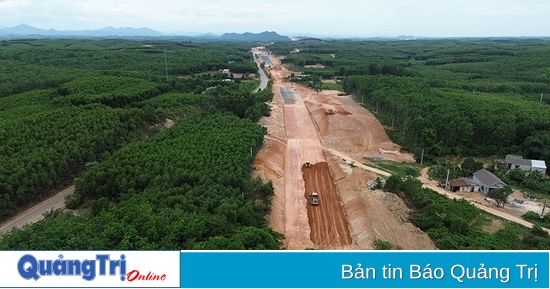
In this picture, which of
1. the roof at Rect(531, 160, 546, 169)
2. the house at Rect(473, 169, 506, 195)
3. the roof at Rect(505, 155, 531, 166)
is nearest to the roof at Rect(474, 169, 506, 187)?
the house at Rect(473, 169, 506, 195)

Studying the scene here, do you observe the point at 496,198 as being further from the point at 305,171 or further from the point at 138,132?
the point at 138,132

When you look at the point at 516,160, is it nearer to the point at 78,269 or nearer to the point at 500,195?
the point at 500,195

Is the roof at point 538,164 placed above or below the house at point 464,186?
above

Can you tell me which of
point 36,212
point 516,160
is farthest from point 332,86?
point 36,212

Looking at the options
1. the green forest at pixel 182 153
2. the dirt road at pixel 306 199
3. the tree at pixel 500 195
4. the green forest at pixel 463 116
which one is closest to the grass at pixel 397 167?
the green forest at pixel 463 116

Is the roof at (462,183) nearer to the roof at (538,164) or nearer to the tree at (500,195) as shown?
the tree at (500,195)

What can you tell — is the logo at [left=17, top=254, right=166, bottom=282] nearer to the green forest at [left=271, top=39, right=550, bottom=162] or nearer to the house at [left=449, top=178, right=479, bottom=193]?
the house at [left=449, top=178, right=479, bottom=193]
